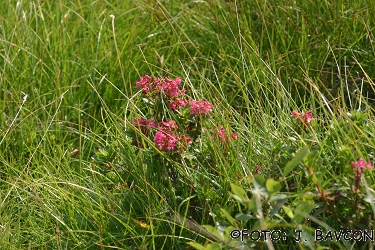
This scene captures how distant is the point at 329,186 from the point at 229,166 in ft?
1.06

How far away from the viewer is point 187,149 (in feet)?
7.73

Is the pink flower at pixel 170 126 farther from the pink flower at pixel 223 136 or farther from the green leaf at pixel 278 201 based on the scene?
the green leaf at pixel 278 201

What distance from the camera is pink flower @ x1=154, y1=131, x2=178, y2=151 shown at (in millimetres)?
2340

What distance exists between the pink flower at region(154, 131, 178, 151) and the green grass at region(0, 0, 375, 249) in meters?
0.03

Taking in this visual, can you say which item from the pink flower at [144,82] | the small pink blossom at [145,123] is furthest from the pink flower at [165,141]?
the pink flower at [144,82]

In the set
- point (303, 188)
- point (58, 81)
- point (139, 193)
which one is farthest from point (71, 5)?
point (303, 188)

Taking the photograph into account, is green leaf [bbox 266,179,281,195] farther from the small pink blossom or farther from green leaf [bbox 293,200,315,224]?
the small pink blossom

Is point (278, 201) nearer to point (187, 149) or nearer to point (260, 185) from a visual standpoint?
point (260, 185)

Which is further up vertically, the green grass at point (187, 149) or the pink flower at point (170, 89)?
the pink flower at point (170, 89)

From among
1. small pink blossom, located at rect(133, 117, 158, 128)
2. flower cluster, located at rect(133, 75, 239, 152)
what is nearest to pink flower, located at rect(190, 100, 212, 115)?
flower cluster, located at rect(133, 75, 239, 152)

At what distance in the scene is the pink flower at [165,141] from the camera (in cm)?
234

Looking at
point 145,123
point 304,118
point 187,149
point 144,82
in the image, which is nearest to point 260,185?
point 187,149

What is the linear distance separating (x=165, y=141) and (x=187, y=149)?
0.08 metres

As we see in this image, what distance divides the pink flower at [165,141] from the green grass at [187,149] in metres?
0.03
